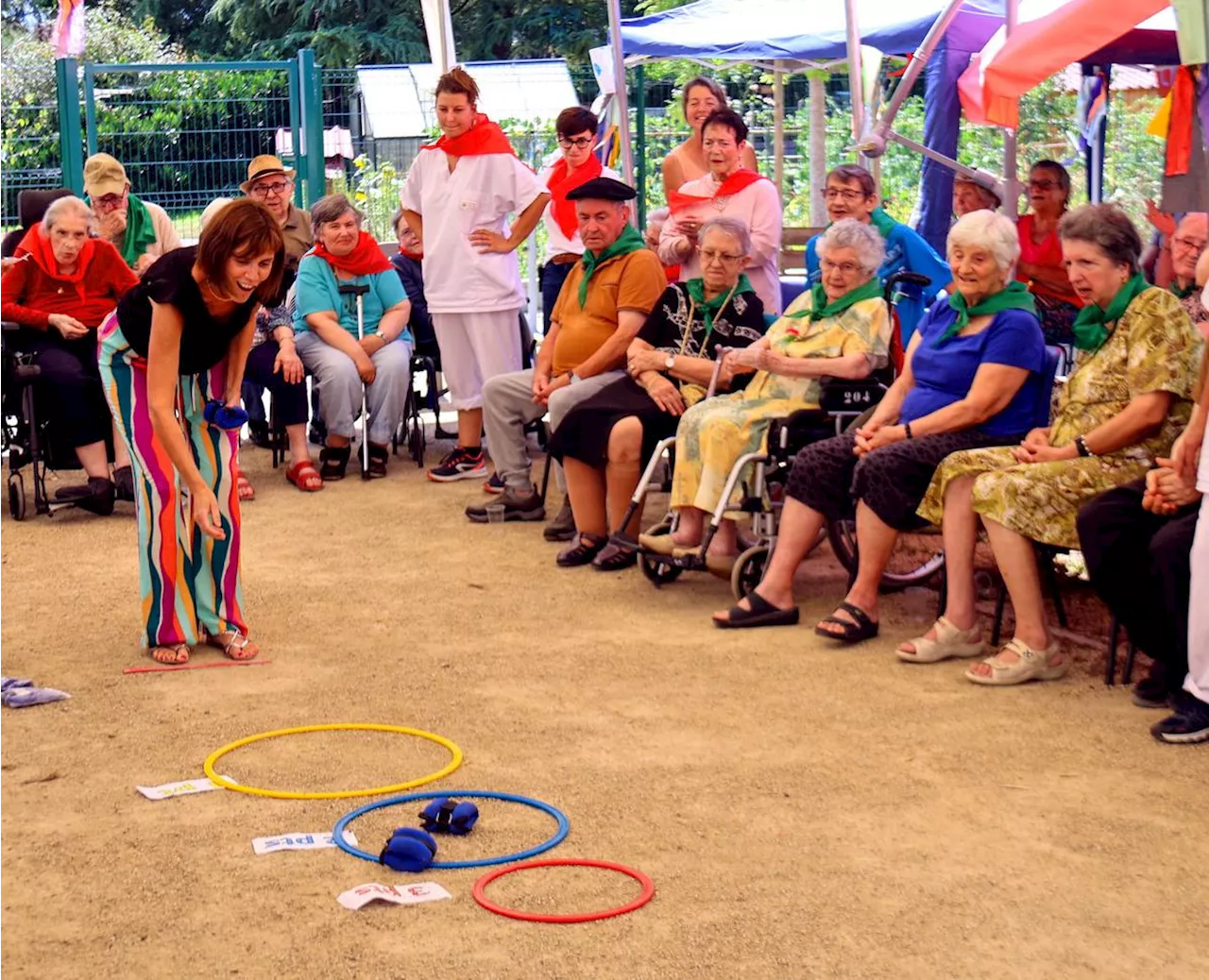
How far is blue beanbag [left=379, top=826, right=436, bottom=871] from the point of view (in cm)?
331

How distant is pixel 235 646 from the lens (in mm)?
4930

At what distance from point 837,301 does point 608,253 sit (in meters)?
1.11

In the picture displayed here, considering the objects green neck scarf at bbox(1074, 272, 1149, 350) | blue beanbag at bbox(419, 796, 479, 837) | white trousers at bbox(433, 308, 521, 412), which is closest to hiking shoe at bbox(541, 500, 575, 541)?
white trousers at bbox(433, 308, 521, 412)

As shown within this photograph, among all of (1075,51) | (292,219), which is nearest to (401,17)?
(292,219)

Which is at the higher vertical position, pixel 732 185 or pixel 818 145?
pixel 818 145

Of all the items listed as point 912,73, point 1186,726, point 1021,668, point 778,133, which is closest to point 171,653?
point 1021,668

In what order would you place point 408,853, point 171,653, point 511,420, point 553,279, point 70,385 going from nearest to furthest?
point 408,853 → point 171,653 → point 511,420 → point 70,385 → point 553,279

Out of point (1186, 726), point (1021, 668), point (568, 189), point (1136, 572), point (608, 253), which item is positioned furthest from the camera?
point (568, 189)

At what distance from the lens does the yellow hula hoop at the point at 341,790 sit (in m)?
3.76

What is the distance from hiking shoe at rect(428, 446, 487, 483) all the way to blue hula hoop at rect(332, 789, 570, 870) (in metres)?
4.02

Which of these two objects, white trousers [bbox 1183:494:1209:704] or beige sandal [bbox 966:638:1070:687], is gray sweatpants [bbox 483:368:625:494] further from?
white trousers [bbox 1183:494:1209:704]

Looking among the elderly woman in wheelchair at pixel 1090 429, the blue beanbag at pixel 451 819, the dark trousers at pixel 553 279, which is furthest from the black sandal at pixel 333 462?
the blue beanbag at pixel 451 819

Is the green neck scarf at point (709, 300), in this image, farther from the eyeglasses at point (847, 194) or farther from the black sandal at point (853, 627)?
the black sandal at point (853, 627)

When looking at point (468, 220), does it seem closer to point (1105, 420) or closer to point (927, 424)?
point (927, 424)
